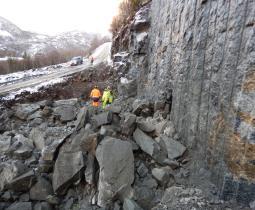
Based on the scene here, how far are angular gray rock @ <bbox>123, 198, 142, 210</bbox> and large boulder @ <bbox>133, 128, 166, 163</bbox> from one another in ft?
5.29

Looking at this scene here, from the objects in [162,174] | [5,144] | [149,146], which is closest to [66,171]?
[149,146]

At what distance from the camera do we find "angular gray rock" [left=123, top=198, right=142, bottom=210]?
5.52m

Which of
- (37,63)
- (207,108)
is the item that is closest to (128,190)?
(207,108)

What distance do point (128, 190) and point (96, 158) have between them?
4.35 feet

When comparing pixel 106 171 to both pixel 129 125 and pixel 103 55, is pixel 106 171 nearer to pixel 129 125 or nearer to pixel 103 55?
pixel 129 125

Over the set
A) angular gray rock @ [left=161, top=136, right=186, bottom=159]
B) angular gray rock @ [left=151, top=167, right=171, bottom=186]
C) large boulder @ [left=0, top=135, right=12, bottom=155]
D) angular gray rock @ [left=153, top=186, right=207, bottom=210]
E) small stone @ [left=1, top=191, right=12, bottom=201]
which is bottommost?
small stone @ [left=1, top=191, right=12, bottom=201]

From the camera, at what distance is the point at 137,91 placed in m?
14.6

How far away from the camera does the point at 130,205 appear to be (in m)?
5.57

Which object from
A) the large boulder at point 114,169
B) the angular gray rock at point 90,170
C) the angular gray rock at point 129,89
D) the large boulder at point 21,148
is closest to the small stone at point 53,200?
the angular gray rock at point 90,170

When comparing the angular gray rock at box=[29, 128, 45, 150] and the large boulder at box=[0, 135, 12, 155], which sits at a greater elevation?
the angular gray rock at box=[29, 128, 45, 150]

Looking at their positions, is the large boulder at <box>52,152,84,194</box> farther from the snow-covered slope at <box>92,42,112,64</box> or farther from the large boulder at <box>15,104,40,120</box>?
the snow-covered slope at <box>92,42,112,64</box>

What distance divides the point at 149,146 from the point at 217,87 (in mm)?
2665

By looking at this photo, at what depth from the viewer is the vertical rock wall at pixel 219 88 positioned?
15.5 feet

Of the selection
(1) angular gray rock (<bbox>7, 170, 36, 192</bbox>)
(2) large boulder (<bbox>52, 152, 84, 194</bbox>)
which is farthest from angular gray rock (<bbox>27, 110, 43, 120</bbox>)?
(2) large boulder (<bbox>52, 152, 84, 194</bbox>)
